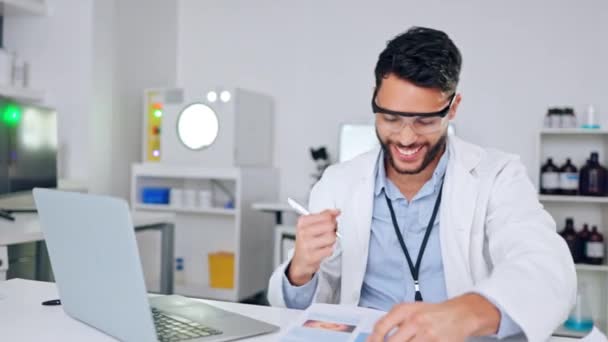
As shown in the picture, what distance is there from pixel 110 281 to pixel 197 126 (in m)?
3.07

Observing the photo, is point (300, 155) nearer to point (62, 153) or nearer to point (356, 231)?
point (62, 153)

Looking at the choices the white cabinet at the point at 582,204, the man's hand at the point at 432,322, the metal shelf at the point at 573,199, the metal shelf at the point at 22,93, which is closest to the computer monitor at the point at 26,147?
the metal shelf at the point at 22,93

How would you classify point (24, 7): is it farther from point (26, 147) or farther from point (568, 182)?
point (568, 182)

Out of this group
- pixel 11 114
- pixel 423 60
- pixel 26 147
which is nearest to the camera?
pixel 423 60

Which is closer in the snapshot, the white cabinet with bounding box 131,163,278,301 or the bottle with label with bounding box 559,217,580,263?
the bottle with label with bounding box 559,217,580,263

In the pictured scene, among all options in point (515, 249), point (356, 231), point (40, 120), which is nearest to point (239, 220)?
point (40, 120)

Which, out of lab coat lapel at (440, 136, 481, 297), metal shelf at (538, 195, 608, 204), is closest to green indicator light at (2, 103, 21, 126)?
lab coat lapel at (440, 136, 481, 297)

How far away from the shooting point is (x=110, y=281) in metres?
0.96

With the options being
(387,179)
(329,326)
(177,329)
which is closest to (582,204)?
(387,179)

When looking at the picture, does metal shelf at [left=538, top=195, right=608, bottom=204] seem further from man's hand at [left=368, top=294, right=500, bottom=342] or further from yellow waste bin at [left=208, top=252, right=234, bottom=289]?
man's hand at [left=368, top=294, right=500, bottom=342]

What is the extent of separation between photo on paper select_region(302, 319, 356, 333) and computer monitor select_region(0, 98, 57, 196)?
6.46 feet

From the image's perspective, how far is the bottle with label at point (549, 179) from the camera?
3508 mm

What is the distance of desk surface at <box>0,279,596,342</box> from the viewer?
1.05m

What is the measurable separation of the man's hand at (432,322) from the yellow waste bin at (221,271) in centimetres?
325
